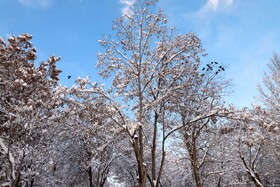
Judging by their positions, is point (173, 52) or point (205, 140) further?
point (205, 140)

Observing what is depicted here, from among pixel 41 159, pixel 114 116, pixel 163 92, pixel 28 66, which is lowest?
pixel 41 159

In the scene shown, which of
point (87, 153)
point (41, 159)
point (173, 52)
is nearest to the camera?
point (173, 52)

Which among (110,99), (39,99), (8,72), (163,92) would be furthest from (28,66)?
(163,92)

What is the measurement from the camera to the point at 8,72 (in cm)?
Result: 1287

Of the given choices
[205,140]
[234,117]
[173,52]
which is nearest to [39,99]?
[173,52]

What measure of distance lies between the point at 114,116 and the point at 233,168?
1193 centimetres

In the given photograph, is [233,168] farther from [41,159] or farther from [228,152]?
[41,159]

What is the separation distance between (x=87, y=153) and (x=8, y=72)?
7.93 meters

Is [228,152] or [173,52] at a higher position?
[173,52]

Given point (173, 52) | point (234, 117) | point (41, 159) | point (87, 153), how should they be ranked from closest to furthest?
point (234, 117), point (173, 52), point (41, 159), point (87, 153)

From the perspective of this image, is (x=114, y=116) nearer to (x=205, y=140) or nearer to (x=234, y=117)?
(x=234, y=117)

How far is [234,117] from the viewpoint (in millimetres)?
9961

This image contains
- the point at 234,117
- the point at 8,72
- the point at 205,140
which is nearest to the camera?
the point at 234,117

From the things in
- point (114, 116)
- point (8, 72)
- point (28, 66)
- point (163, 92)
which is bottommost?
point (114, 116)
